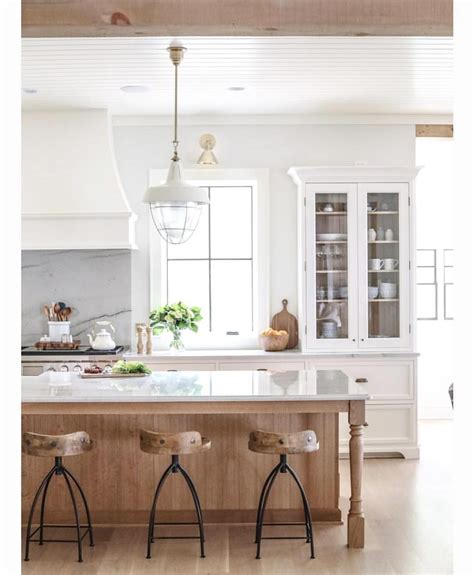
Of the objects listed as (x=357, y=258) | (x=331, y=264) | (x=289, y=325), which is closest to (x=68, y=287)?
(x=289, y=325)

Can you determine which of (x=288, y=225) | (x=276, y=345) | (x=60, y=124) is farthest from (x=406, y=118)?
(x=60, y=124)

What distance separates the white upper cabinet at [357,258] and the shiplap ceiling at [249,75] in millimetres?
634

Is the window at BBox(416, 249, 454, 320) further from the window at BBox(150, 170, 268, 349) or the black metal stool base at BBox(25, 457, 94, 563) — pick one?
the black metal stool base at BBox(25, 457, 94, 563)

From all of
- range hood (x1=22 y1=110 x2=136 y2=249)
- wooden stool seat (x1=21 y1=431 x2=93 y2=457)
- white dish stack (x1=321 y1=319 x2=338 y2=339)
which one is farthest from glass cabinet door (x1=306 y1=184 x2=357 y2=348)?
wooden stool seat (x1=21 y1=431 x2=93 y2=457)

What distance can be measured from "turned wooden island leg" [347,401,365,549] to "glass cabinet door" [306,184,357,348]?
212cm

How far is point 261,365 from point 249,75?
87.1 inches

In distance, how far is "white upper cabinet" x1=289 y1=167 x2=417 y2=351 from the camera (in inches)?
239

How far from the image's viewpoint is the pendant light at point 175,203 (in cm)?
419

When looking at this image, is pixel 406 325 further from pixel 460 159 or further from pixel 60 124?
pixel 460 159

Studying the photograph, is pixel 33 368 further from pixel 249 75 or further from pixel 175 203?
pixel 249 75

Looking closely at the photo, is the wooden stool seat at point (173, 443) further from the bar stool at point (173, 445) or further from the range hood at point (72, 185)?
the range hood at point (72, 185)

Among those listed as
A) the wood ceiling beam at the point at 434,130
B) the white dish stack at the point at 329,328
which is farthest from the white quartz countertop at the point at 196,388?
the wood ceiling beam at the point at 434,130

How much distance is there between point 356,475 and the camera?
401 centimetres

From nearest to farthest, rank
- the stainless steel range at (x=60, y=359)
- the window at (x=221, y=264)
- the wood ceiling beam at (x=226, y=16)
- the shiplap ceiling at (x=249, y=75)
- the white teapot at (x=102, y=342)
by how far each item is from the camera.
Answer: the wood ceiling beam at (x=226, y=16), the shiplap ceiling at (x=249, y=75), the stainless steel range at (x=60, y=359), the white teapot at (x=102, y=342), the window at (x=221, y=264)
